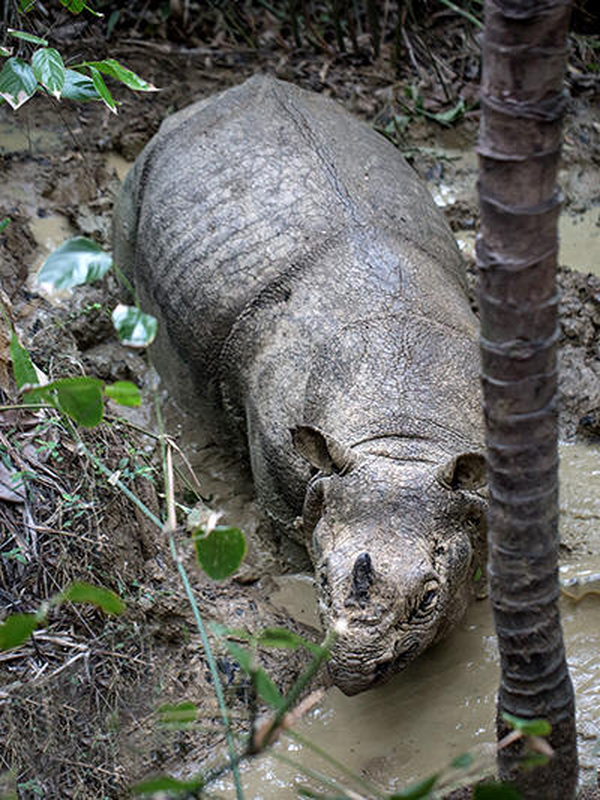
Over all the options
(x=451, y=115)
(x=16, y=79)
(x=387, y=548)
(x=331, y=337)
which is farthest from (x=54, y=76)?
(x=451, y=115)

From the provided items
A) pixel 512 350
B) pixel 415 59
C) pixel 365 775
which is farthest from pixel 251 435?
pixel 415 59

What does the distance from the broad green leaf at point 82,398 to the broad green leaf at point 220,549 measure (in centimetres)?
40

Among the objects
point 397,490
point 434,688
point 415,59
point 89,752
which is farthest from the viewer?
point 415,59

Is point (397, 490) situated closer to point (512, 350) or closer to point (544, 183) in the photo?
point (512, 350)

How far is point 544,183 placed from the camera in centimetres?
196

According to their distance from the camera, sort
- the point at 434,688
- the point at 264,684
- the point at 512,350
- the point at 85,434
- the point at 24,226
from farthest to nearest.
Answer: the point at 24,226 → the point at 85,434 → the point at 434,688 → the point at 512,350 → the point at 264,684

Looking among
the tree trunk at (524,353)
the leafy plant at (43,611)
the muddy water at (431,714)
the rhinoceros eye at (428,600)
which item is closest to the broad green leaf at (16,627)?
the leafy plant at (43,611)

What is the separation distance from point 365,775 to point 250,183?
8.63 ft

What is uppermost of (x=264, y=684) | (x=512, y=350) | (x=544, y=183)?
(x=544, y=183)

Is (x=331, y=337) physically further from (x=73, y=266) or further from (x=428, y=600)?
(x=73, y=266)

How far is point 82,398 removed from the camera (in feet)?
7.94

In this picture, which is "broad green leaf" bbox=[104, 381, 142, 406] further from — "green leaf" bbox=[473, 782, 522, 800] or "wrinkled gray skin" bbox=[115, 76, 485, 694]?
"green leaf" bbox=[473, 782, 522, 800]

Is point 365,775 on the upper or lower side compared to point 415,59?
lower

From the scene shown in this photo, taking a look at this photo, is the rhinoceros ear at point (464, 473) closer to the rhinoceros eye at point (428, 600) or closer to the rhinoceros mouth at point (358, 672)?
the rhinoceros eye at point (428, 600)
